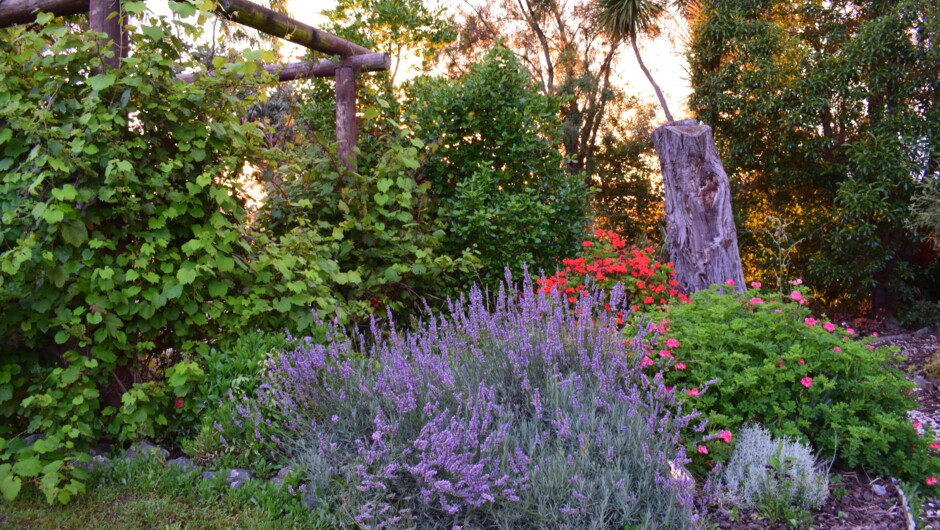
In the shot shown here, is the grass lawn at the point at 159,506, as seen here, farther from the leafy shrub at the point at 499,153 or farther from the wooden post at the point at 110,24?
the leafy shrub at the point at 499,153

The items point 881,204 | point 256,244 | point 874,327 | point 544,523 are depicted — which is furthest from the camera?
point 874,327

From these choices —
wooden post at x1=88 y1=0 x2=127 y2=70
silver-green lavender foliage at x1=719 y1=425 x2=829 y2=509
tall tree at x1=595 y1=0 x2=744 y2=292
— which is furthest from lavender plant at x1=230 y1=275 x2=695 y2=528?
tall tree at x1=595 y1=0 x2=744 y2=292

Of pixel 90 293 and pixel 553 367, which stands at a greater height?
pixel 90 293

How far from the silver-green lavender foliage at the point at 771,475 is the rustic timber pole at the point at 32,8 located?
4266 millimetres

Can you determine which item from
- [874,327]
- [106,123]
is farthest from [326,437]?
[874,327]

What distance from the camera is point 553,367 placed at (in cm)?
317

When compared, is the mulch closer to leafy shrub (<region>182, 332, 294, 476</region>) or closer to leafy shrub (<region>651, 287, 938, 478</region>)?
leafy shrub (<region>651, 287, 938, 478</region>)

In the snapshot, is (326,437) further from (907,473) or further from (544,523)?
(907,473)

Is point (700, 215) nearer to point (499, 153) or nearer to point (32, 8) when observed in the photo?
point (499, 153)

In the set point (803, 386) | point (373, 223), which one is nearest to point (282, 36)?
point (373, 223)

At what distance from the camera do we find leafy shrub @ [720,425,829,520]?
285cm

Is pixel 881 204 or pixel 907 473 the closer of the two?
pixel 907 473

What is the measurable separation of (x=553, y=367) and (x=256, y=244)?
1.98 meters

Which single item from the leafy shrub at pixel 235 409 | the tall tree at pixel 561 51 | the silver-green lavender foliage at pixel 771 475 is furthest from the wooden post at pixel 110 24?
the tall tree at pixel 561 51
